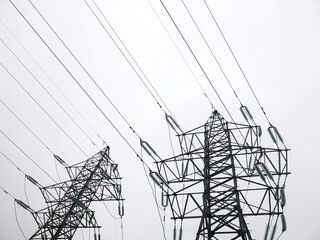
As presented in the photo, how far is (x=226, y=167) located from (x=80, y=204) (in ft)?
22.7

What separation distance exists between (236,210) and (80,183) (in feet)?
29.3

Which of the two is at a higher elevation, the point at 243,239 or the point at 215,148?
the point at 215,148

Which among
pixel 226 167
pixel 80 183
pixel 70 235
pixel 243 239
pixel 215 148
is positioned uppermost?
pixel 80 183

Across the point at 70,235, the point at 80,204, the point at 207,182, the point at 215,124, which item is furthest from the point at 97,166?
the point at 207,182

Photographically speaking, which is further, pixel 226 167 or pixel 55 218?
pixel 55 218

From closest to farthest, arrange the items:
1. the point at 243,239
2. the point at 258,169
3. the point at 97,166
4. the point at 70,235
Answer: the point at 243,239
the point at 258,169
the point at 70,235
the point at 97,166

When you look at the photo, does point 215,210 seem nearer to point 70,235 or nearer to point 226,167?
point 226,167

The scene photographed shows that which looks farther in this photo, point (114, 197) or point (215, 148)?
point (114, 197)

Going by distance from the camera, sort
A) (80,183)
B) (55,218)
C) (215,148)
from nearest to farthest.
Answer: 1. (215,148)
2. (55,218)
3. (80,183)

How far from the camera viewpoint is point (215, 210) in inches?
338

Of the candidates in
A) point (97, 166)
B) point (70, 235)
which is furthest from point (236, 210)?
point (97, 166)

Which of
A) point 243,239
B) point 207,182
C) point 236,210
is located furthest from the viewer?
point 207,182

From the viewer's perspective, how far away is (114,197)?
1481 centimetres

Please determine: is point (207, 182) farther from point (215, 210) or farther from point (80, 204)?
point (80, 204)
